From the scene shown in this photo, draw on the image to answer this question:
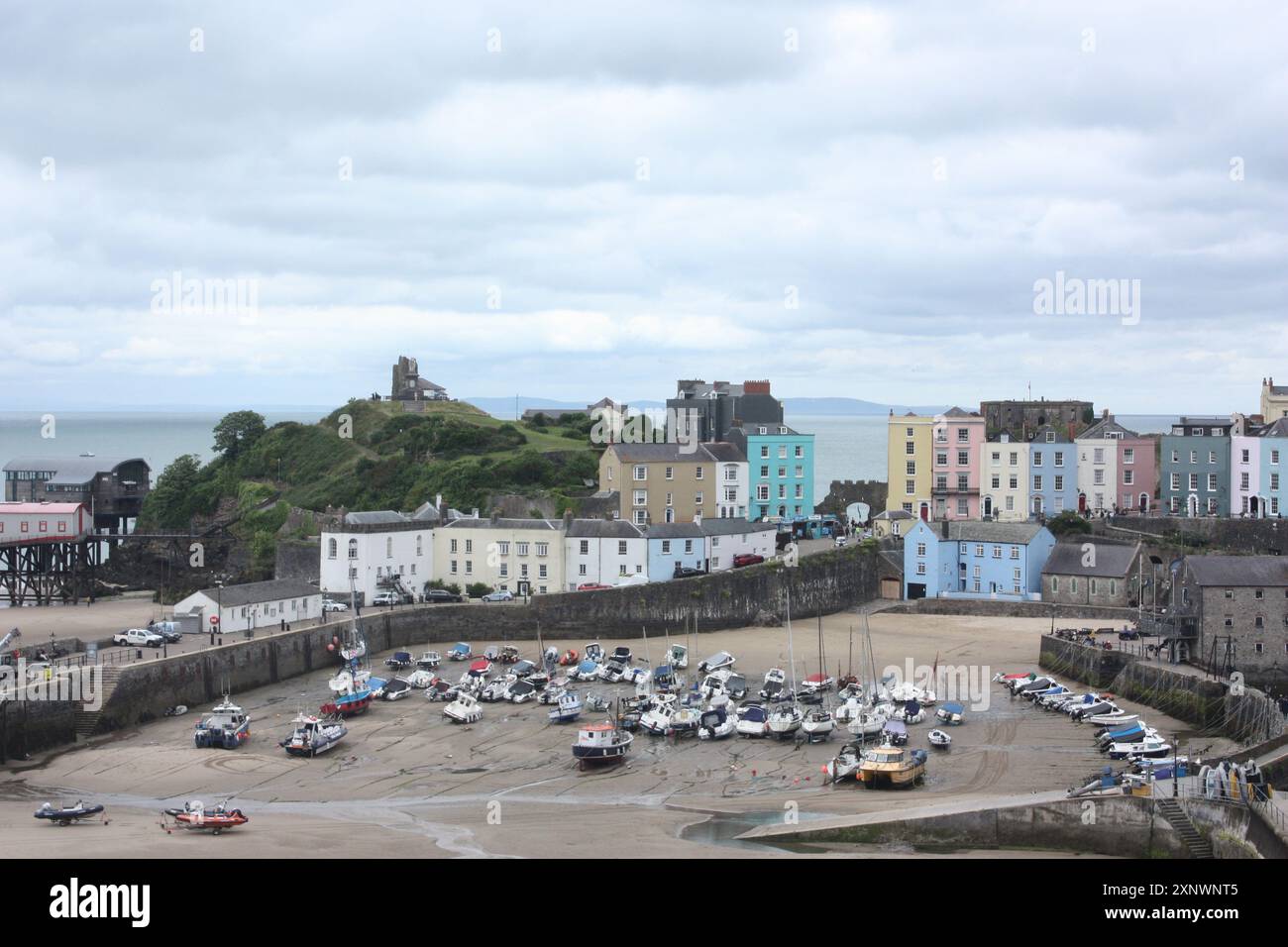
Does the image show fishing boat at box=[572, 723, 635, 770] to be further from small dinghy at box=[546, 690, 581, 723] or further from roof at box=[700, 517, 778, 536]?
roof at box=[700, 517, 778, 536]

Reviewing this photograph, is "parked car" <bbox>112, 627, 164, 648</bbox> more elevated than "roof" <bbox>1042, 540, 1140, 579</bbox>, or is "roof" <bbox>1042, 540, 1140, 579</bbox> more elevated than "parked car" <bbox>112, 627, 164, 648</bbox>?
"roof" <bbox>1042, 540, 1140, 579</bbox>

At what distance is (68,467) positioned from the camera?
68.0 m

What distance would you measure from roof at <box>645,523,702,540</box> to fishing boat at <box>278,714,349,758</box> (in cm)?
1936

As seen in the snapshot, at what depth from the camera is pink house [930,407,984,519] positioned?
59.6 m

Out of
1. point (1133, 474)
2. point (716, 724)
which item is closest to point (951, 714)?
point (716, 724)

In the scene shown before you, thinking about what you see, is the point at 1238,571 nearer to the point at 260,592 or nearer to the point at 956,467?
the point at 956,467

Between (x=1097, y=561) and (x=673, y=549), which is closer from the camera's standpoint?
(x=1097, y=561)

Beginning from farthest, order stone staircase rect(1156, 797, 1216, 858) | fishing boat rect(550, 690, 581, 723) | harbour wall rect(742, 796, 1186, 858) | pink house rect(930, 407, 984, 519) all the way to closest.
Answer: pink house rect(930, 407, 984, 519), fishing boat rect(550, 690, 581, 723), harbour wall rect(742, 796, 1186, 858), stone staircase rect(1156, 797, 1216, 858)

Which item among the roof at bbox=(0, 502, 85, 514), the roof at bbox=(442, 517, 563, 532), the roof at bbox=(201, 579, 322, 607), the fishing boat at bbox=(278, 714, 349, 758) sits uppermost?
A: the roof at bbox=(0, 502, 85, 514)

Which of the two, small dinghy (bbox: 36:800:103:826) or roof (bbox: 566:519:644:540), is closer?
small dinghy (bbox: 36:800:103:826)

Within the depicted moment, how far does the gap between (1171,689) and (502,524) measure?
81.1ft

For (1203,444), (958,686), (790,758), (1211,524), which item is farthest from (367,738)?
(1203,444)

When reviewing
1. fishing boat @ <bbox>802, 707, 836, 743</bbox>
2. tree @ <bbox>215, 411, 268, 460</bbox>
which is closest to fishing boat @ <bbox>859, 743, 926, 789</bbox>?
fishing boat @ <bbox>802, 707, 836, 743</bbox>

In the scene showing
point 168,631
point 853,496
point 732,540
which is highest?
point 853,496
